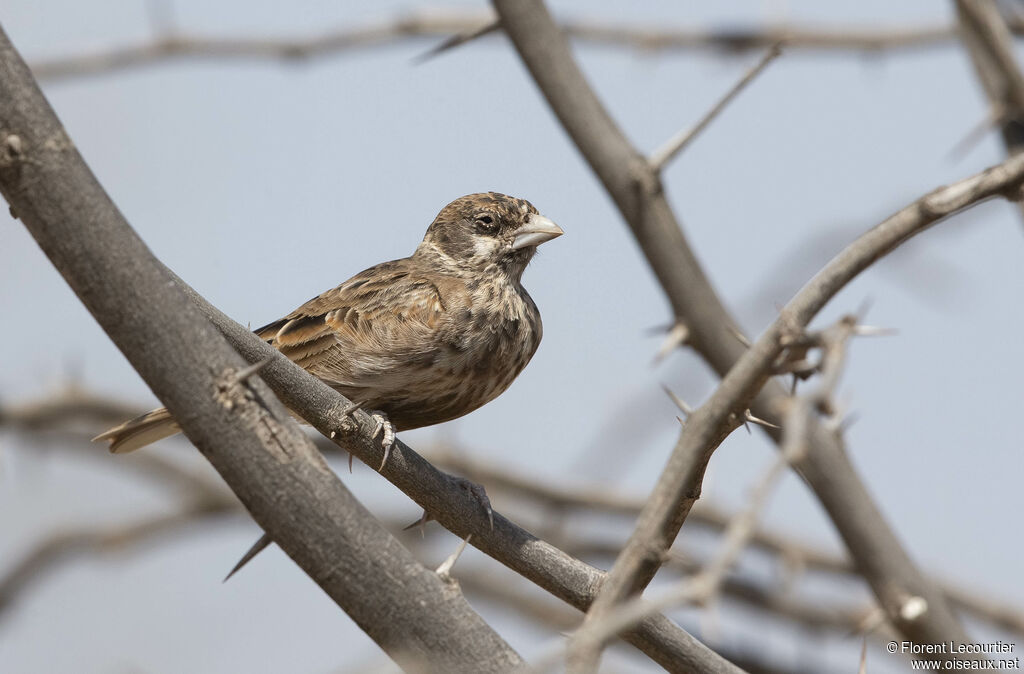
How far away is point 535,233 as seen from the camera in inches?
257

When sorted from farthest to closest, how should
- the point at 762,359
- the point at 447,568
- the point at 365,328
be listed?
the point at 365,328 < the point at 447,568 < the point at 762,359

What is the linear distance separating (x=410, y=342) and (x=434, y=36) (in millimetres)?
2157

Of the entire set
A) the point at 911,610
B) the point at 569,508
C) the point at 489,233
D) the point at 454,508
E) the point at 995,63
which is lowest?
the point at 569,508

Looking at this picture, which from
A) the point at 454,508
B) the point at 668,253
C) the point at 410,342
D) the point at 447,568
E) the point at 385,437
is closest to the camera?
the point at 447,568

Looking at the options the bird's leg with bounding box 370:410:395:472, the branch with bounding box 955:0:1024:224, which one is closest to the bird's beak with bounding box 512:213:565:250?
the branch with bounding box 955:0:1024:224

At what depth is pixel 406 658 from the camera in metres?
2.68

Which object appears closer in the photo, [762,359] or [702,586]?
[702,586]

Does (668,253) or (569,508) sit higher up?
(668,253)

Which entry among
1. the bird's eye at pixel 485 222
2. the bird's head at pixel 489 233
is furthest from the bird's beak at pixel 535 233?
the bird's eye at pixel 485 222

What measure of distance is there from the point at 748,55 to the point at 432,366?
9.13ft

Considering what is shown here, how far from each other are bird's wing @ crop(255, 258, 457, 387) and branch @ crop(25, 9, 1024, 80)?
148 cm

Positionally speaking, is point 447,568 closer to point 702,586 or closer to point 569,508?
point 702,586

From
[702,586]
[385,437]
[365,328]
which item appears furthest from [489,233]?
[702,586]

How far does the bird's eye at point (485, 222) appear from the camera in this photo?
21.9 feet
